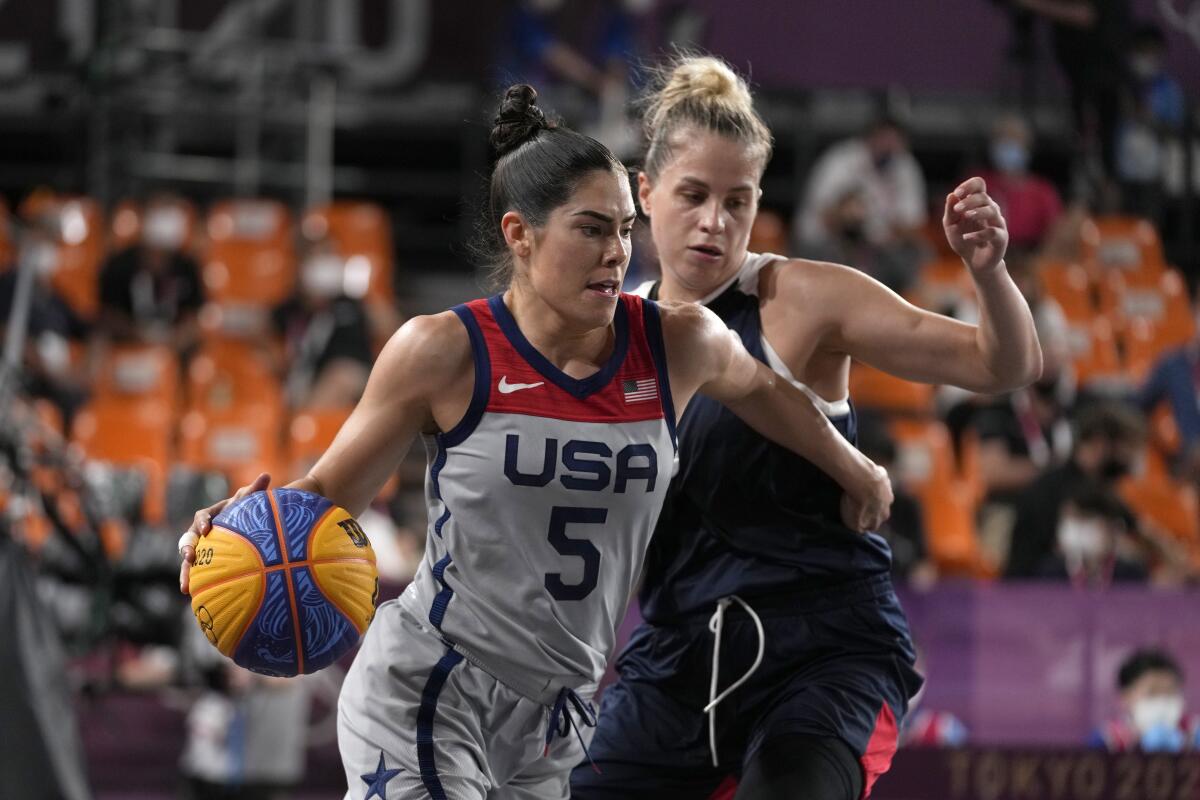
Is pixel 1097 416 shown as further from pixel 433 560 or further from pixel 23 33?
pixel 23 33

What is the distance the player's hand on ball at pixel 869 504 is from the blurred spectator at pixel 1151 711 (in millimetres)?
2954

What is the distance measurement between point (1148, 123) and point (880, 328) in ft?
23.1

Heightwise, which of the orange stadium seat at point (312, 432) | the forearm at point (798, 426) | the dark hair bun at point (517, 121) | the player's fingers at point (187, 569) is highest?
the dark hair bun at point (517, 121)

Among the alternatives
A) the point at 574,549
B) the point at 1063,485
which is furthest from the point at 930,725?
the point at 574,549

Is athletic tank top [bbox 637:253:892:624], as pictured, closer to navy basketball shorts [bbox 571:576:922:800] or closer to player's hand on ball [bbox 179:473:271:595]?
navy basketball shorts [bbox 571:576:922:800]

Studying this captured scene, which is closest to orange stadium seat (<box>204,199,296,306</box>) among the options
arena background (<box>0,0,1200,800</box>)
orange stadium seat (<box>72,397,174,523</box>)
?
arena background (<box>0,0,1200,800</box>)

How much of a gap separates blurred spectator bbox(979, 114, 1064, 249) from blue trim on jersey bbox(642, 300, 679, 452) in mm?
7119

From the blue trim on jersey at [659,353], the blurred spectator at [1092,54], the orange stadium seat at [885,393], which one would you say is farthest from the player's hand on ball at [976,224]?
the blurred spectator at [1092,54]

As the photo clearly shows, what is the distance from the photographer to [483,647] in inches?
122

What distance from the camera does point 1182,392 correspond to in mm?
8664

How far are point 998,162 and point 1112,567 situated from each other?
395cm

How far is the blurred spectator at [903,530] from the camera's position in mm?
6988

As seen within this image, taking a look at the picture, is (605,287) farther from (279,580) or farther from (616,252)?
(279,580)

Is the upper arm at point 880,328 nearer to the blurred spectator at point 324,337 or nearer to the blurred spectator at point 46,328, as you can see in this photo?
the blurred spectator at point 324,337
